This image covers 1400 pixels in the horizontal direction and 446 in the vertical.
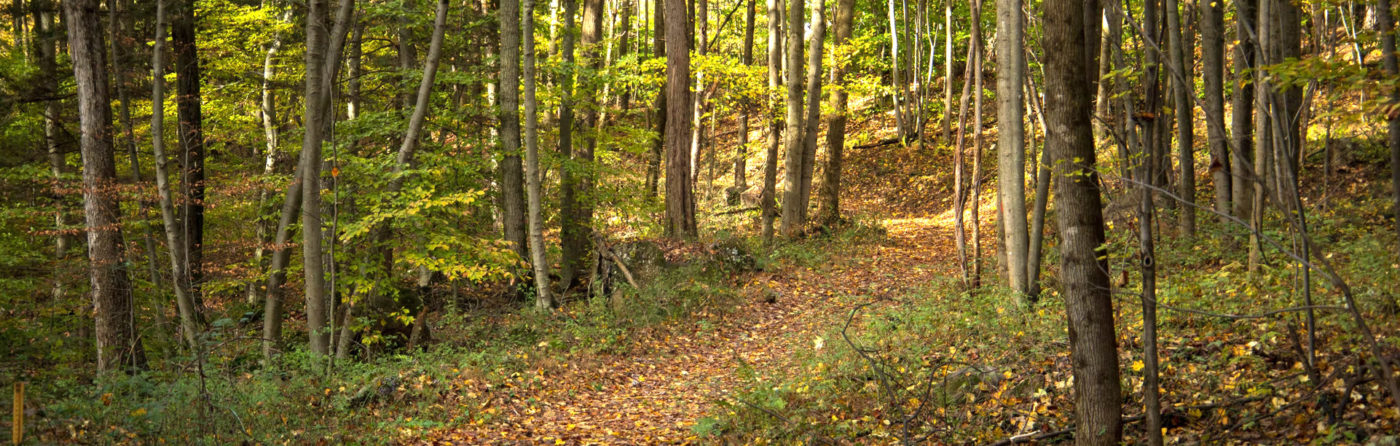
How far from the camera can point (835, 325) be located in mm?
10039

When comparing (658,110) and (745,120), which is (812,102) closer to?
(658,110)

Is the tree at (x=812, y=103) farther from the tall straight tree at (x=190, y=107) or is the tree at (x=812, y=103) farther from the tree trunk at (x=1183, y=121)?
the tall straight tree at (x=190, y=107)

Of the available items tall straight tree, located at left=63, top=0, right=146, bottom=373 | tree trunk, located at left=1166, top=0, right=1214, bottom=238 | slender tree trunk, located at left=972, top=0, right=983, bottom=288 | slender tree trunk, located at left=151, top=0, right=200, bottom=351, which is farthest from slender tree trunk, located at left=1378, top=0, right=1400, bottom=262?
slender tree trunk, located at left=151, top=0, right=200, bottom=351

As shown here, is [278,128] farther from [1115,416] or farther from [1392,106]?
[1392,106]

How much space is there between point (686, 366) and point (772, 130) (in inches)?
293

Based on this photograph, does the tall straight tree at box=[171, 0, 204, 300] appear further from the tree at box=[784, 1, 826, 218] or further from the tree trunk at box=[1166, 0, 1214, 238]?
the tree trunk at box=[1166, 0, 1214, 238]

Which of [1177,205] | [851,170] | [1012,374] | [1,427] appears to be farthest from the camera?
[851,170]

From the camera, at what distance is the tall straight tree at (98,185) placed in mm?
9695

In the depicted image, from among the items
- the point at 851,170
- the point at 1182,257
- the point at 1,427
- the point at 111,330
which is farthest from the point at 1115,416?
the point at 851,170

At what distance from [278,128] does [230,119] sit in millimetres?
1066

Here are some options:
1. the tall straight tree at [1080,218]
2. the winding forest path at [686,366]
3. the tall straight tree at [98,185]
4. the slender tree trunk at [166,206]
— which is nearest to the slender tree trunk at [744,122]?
the winding forest path at [686,366]

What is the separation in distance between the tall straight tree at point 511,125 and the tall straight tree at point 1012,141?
640 cm

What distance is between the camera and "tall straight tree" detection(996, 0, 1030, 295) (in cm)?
792

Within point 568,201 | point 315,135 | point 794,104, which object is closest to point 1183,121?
point 794,104
